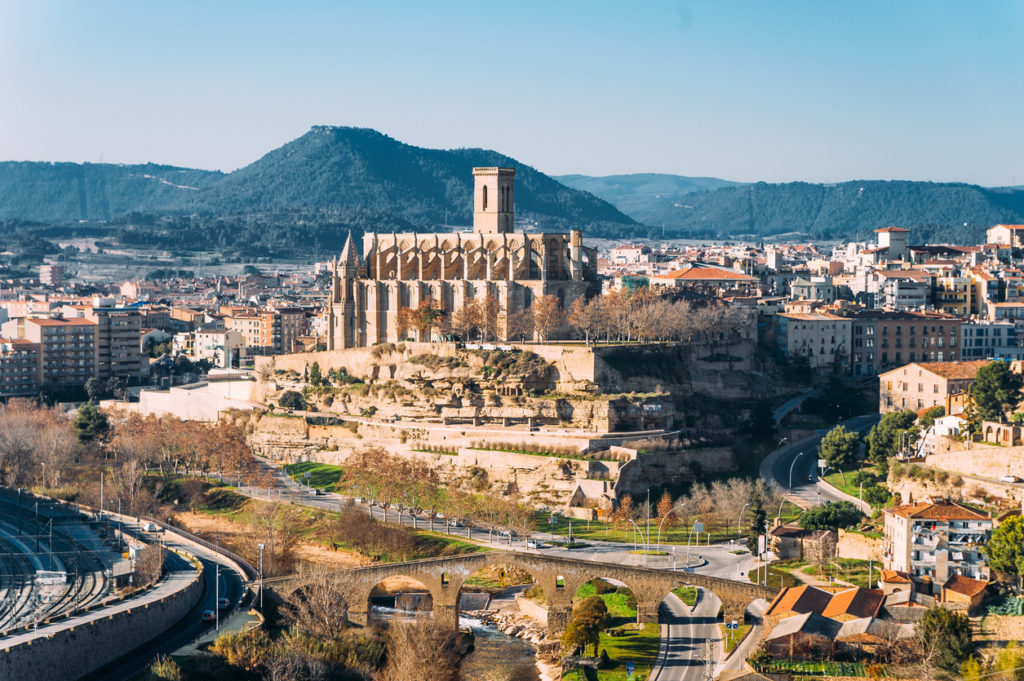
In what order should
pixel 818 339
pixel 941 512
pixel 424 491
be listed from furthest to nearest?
pixel 818 339
pixel 424 491
pixel 941 512

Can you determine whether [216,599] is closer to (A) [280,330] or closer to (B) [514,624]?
(B) [514,624]

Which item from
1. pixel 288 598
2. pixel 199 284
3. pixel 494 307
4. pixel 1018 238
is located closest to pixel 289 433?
pixel 494 307

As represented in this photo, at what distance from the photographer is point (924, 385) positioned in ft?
248

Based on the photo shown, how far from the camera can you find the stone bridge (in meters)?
54.3

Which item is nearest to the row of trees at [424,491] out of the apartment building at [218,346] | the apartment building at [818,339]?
the apartment building at [818,339]

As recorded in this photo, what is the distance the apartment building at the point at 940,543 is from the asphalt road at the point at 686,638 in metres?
6.73

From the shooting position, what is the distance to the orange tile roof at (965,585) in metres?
50.0

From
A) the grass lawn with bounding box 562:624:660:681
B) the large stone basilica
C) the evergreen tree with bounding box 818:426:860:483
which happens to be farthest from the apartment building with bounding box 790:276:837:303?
the grass lawn with bounding box 562:624:660:681

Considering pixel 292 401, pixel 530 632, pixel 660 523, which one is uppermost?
pixel 292 401

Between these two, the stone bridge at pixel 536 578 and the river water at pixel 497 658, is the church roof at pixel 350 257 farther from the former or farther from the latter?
the stone bridge at pixel 536 578

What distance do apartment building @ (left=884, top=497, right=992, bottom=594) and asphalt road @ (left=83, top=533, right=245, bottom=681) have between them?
22.7 meters

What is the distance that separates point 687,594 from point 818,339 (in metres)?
36.4

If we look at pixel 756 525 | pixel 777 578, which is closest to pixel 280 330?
pixel 756 525

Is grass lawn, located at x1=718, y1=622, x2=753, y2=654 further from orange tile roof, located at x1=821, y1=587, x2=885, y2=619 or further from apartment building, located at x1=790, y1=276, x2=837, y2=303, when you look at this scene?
apartment building, located at x1=790, y1=276, x2=837, y2=303
